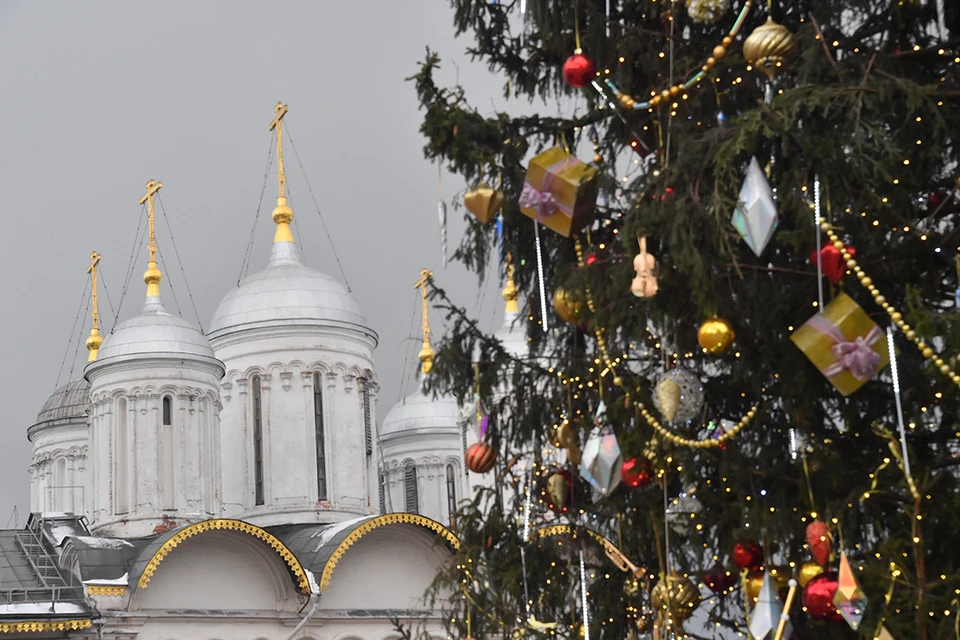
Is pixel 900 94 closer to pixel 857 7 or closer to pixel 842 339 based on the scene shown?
pixel 857 7

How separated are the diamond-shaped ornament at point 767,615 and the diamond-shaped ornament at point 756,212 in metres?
1.45

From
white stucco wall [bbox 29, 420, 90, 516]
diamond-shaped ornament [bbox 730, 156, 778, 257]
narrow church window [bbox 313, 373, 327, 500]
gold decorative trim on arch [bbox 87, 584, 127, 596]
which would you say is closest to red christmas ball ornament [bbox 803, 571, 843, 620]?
diamond-shaped ornament [bbox 730, 156, 778, 257]

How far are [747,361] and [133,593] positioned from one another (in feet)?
46.8

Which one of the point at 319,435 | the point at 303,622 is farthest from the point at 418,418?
the point at 303,622

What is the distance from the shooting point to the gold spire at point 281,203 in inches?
1027

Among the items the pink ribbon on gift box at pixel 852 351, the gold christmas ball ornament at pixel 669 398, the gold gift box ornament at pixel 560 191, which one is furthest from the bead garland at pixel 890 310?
the gold gift box ornament at pixel 560 191

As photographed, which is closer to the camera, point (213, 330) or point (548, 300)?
point (548, 300)

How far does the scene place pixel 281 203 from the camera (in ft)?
86.5

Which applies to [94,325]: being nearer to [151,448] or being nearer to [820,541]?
[151,448]

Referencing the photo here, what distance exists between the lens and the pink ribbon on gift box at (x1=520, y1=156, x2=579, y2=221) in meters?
8.10

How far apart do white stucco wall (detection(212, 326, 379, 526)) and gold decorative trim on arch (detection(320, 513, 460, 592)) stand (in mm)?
1764

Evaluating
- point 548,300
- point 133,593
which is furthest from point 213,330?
point 548,300

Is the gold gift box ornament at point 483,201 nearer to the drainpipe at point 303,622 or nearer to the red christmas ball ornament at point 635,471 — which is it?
the red christmas ball ornament at point 635,471

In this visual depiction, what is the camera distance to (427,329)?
27.6m
